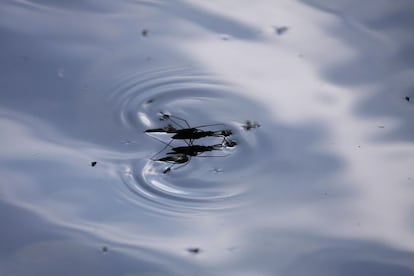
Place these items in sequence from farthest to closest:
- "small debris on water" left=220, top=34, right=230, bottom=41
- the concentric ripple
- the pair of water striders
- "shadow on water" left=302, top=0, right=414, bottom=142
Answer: "small debris on water" left=220, top=34, right=230, bottom=41
"shadow on water" left=302, top=0, right=414, bottom=142
the pair of water striders
the concentric ripple

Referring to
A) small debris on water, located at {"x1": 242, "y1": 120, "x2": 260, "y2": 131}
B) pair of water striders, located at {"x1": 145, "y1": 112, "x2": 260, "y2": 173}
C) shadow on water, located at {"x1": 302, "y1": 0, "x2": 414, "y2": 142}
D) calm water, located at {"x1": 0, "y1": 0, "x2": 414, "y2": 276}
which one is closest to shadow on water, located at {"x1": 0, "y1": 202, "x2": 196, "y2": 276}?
calm water, located at {"x1": 0, "y1": 0, "x2": 414, "y2": 276}

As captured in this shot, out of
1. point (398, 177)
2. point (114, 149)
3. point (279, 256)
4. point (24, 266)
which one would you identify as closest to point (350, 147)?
point (398, 177)

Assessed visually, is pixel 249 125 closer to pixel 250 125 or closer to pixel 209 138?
pixel 250 125

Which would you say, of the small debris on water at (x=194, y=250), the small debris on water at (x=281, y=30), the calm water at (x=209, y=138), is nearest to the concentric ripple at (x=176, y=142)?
the calm water at (x=209, y=138)

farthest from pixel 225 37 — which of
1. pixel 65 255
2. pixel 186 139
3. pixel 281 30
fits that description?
pixel 65 255

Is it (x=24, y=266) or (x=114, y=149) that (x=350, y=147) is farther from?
(x=24, y=266)

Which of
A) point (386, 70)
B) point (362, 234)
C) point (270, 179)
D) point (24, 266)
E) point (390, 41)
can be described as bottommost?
point (24, 266)

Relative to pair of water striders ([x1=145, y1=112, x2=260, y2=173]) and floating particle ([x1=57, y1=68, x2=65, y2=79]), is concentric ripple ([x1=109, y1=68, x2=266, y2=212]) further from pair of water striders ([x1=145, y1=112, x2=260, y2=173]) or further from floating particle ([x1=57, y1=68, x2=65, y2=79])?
floating particle ([x1=57, y1=68, x2=65, y2=79])

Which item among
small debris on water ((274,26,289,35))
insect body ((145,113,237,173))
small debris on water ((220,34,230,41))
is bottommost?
insect body ((145,113,237,173))
